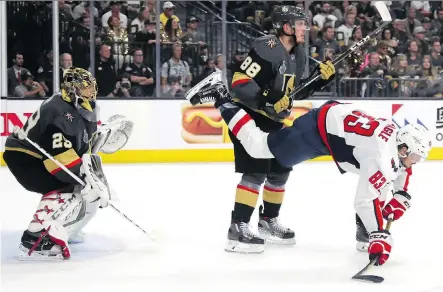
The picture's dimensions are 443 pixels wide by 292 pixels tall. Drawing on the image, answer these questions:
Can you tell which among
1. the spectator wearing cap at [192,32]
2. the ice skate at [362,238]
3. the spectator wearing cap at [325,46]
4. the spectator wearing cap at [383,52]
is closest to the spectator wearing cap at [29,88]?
the spectator wearing cap at [192,32]

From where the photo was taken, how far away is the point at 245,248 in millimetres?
3633

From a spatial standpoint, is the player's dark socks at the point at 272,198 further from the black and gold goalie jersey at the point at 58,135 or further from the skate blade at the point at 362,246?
the black and gold goalie jersey at the point at 58,135

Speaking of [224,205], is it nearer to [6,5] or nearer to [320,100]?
[320,100]

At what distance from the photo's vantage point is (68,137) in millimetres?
3428

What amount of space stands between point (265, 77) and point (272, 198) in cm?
63

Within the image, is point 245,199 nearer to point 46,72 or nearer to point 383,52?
point 46,72

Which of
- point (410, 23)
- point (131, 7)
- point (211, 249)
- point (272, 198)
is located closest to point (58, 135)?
point (211, 249)

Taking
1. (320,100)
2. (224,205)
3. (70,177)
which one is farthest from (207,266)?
(320,100)

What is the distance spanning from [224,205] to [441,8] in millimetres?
4876

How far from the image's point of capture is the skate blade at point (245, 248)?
363cm

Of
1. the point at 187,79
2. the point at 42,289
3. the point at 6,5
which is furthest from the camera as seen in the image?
the point at 187,79

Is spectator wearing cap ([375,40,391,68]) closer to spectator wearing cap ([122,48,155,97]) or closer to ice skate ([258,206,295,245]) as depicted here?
spectator wearing cap ([122,48,155,97])

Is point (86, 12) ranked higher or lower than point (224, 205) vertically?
higher

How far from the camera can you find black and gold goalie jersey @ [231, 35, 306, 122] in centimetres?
365
